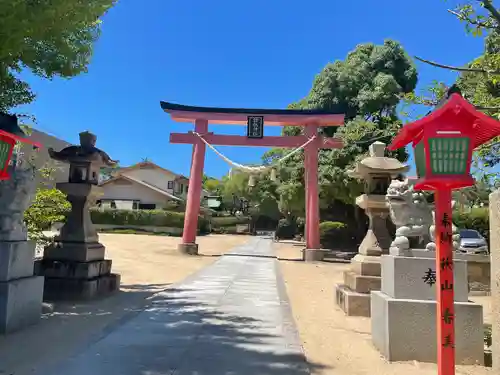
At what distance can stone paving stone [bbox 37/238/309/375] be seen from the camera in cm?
407

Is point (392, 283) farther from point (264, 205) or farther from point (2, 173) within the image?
point (264, 205)

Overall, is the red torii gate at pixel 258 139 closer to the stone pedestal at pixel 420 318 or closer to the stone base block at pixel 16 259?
the stone base block at pixel 16 259

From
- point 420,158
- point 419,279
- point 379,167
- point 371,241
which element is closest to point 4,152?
point 420,158

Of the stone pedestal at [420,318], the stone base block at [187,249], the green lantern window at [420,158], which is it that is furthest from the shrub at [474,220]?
the green lantern window at [420,158]

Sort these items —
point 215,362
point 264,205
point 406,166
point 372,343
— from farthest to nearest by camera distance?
point 264,205, point 406,166, point 372,343, point 215,362

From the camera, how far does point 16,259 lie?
5.43m

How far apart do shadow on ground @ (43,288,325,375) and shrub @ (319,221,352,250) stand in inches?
775

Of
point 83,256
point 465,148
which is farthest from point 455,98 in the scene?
point 83,256

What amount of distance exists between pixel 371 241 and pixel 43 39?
6.64m

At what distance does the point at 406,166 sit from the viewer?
848 cm

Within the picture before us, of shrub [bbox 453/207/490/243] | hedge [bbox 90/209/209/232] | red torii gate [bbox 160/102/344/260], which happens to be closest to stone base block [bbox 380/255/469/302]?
red torii gate [bbox 160/102/344/260]

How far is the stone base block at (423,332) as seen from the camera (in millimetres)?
4711

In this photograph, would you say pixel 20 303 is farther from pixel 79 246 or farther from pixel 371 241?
pixel 371 241

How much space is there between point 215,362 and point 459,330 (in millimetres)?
2919
